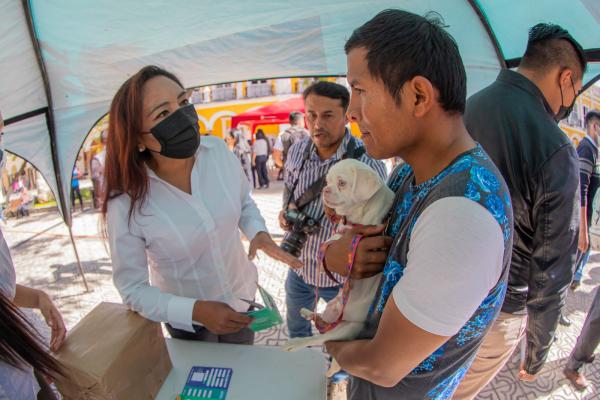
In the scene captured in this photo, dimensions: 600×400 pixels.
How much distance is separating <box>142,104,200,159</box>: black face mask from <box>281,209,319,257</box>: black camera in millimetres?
787

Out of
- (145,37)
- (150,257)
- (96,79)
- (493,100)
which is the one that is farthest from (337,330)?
(96,79)

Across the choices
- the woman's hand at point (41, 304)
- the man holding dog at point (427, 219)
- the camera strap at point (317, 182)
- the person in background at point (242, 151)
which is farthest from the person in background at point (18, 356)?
the person in background at point (242, 151)

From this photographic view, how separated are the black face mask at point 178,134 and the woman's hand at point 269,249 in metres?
0.56

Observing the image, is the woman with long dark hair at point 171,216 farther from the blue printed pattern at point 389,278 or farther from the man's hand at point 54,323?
the blue printed pattern at point 389,278

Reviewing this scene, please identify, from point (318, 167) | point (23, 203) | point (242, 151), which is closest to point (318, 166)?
point (318, 167)

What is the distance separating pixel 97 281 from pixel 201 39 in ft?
12.0

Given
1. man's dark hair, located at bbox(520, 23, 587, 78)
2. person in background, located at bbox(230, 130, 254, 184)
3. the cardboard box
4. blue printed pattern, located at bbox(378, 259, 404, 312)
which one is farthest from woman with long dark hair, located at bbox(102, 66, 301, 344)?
person in background, located at bbox(230, 130, 254, 184)

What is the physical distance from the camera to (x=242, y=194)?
1.99 metres

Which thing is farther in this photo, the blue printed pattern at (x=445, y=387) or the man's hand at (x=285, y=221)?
the man's hand at (x=285, y=221)

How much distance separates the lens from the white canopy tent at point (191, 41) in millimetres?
2455

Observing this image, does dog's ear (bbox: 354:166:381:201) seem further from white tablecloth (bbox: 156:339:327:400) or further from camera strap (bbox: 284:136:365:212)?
camera strap (bbox: 284:136:365:212)

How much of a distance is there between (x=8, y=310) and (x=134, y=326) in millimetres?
398

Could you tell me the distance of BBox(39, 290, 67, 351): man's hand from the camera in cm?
118

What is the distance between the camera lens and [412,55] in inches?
30.3
